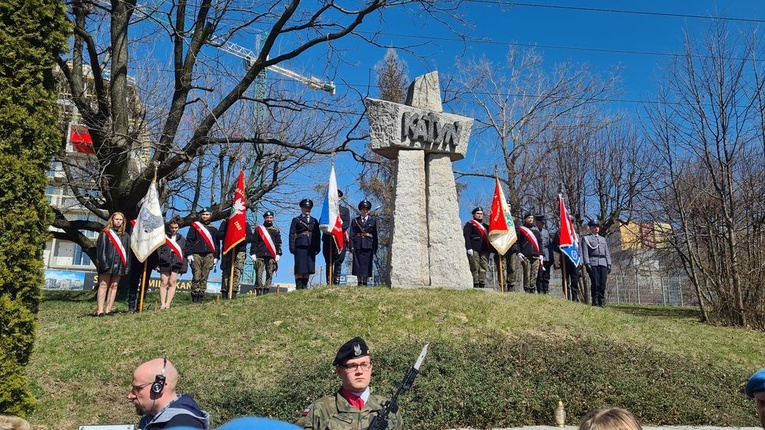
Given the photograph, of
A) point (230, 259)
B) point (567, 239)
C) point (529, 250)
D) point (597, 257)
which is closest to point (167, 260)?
point (230, 259)

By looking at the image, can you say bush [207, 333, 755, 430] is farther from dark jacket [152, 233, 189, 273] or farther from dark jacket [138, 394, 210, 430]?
dark jacket [152, 233, 189, 273]

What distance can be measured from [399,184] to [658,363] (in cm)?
514

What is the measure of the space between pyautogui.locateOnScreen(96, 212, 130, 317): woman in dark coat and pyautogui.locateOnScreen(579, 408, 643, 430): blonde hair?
9.33 meters

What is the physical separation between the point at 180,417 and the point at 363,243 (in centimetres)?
864

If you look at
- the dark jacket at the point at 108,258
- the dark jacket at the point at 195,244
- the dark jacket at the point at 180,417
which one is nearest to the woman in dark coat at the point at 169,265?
the dark jacket at the point at 195,244

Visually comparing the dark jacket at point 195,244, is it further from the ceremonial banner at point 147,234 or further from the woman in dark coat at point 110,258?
the woman in dark coat at point 110,258

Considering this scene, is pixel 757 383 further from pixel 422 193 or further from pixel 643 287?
pixel 643 287

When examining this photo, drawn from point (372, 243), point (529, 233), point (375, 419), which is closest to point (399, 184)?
point (372, 243)

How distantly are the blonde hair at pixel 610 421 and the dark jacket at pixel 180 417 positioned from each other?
180 cm

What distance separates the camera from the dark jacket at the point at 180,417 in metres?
2.67

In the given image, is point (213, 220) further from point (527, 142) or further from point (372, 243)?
point (527, 142)

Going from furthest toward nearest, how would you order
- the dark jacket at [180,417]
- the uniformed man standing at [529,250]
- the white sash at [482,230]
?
the uniformed man standing at [529,250], the white sash at [482,230], the dark jacket at [180,417]

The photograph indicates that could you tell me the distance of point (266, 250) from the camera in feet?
38.3

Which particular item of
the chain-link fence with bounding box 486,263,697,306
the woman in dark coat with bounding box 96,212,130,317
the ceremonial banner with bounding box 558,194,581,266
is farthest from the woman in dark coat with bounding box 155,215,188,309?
the chain-link fence with bounding box 486,263,697,306
